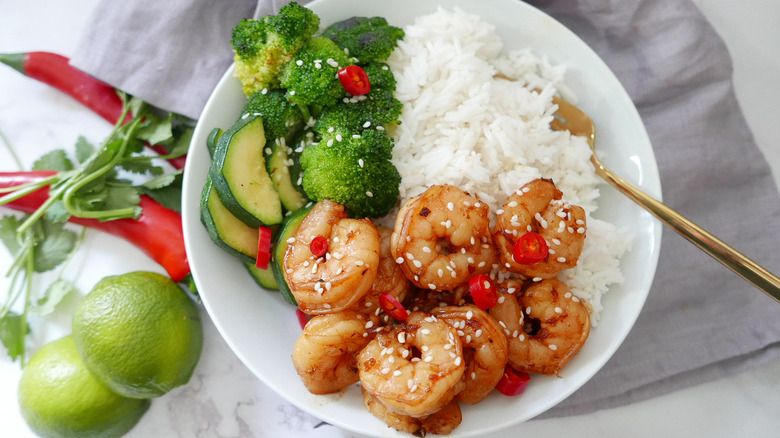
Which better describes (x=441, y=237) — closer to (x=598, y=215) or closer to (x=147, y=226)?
(x=598, y=215)

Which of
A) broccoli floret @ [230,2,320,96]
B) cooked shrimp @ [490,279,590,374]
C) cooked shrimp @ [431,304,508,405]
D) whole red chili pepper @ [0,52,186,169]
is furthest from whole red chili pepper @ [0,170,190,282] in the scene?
cooked shrimp @ [490,279,590,374]

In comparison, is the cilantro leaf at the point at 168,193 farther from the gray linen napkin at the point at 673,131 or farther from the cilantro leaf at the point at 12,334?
the cilantro leaf at the point at 12,334

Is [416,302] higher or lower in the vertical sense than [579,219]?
lower

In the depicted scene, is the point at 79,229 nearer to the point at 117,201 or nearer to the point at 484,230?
the point at 117,201

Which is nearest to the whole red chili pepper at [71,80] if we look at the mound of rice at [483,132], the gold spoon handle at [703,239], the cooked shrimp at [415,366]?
the mound of rice at [483,132]

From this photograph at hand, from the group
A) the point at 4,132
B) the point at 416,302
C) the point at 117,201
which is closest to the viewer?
the point at 416,302

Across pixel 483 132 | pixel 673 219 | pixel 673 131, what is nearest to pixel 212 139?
pixel 483 132

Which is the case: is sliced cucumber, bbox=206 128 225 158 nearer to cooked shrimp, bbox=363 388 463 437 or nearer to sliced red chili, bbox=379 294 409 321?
sliced red chili, bbox=379 294 409 321

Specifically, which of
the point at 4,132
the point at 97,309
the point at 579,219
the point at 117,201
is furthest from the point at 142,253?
the point at 579,219
